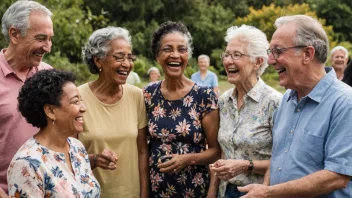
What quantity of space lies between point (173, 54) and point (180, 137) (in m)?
0.65

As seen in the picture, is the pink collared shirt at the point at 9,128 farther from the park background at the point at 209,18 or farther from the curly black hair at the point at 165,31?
the park background at the point at 209,18

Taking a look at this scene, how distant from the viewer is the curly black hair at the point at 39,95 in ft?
10.7

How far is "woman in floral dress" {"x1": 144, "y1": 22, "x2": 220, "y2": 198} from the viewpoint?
4.01 meters

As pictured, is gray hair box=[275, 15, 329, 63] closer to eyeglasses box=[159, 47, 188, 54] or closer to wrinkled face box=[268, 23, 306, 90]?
wrinkled face box=[268, 23, 306, 90]

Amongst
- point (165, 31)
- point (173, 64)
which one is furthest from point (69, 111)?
point (165, 31)

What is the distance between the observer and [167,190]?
409cm

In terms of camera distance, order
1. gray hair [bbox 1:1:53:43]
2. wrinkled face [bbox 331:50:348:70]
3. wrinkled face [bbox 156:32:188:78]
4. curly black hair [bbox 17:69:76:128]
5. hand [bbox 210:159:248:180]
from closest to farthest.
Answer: curly black hair [bbox 17:69:76:128], hand [bbox 210:159:248:180], gray hair [bbox 1:1:53:43], wrinkled face [bbox 156:32:188:78], wrinkled face [bbox 331:50:348:70]

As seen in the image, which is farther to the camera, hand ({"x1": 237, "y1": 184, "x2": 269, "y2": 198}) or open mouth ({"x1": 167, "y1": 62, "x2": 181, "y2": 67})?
open mouth ({"x1": 167, "y1": 62, "x2": 181, "y2": 67})

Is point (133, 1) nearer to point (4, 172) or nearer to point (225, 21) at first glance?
point (225, 21)

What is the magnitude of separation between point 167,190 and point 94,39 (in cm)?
130

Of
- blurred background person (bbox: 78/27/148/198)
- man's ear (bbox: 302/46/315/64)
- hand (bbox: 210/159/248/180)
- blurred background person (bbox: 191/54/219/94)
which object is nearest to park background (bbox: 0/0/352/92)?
blurred background person (bbox: 191/54/219/94)

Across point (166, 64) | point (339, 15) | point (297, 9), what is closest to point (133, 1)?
point (297, 9)

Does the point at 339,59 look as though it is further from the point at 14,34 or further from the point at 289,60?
the point at 14,34

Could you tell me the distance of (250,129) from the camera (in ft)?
12.5
